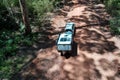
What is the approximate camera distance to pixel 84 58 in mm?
10898

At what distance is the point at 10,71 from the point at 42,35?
3816 millimetres

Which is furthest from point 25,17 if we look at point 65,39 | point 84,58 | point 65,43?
point 84,58

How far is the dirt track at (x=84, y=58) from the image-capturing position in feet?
32.4

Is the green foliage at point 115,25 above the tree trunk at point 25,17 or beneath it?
beneath

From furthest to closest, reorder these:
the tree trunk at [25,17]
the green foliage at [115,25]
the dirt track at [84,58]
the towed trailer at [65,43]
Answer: the green foliage at [115,25], the tree trunk at [25,17], the towed trailer at [65,43], the dirt track at [84,58]

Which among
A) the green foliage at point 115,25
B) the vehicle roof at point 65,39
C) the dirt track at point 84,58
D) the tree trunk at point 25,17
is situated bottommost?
the dirt track at point 84,58

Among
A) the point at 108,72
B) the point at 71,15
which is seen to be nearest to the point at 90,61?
the point at 108,72

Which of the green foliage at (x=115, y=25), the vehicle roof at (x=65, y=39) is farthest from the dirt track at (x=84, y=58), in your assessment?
the vehicle roof at (x=65, y=39)

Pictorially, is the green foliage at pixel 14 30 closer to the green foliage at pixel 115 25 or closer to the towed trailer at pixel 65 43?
the towed trailer at pixel 65 43

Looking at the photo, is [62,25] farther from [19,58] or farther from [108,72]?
[108,72]

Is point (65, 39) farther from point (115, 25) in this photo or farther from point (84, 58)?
point (115, 25)

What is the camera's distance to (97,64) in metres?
10.5

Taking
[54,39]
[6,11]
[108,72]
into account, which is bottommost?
[108,72]

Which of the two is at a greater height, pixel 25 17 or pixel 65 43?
pixel 25 17
